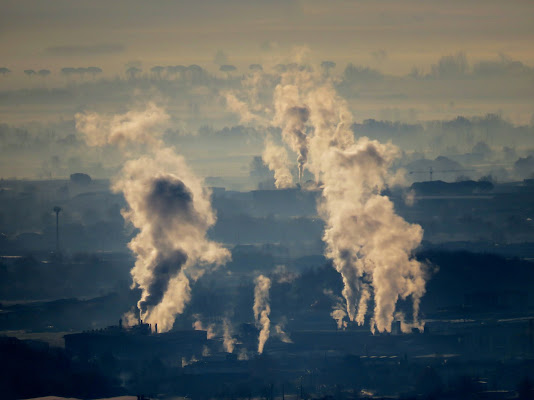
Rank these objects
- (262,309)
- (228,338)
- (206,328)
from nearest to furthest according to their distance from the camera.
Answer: (228,338), (206,328), (262,309)

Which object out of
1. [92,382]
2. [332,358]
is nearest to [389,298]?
[332,358]

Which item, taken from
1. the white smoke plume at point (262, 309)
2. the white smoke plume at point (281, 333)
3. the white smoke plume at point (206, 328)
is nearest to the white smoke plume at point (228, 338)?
the white smoke plume at point (206, 328)

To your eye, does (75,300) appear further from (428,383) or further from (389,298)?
(428,383)

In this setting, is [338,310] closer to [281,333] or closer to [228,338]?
[281,333]

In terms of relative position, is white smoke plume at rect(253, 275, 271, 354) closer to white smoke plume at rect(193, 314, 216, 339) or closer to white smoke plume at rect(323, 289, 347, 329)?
white smoke plume at rect(193, 314, 216, 339)

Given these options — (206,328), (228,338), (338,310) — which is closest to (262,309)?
(338,310)

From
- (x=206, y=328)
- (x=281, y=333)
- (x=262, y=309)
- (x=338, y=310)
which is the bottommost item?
(x=281, y=333)

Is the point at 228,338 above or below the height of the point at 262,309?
below

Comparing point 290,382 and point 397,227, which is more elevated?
point 397,227
